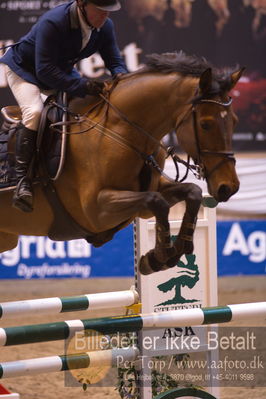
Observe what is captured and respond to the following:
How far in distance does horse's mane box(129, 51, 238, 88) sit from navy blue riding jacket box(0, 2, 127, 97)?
352 millimetres

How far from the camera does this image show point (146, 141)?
168 inches

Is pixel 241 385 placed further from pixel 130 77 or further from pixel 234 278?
pixel 234 278

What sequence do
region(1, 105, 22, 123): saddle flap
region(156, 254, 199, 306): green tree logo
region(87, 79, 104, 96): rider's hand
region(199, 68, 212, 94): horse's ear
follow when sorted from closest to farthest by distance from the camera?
1. region(199, 68, 212, 94): horse's ear
2. region(87, 79, 104, 96): rider's hand
3. region(1, 105, 22, 123): saddle flap
4. region(156, 254, 199, 306): green tree logo

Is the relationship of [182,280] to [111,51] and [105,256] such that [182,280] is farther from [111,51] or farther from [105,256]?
[105,256]

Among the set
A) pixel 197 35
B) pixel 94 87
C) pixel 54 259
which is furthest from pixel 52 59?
pixel 197 35

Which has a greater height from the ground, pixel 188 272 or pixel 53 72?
pixel 53 72

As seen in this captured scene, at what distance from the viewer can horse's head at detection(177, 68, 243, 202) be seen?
12.9ft

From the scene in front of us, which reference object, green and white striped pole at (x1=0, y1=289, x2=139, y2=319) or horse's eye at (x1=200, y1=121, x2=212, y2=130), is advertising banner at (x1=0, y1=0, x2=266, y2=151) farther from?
horse's eye at (x1=200, y1=121, x2=212, y2=130)

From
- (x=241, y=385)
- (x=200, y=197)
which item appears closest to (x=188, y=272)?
(x=200, y=197)

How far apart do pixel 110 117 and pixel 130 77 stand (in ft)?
0.83

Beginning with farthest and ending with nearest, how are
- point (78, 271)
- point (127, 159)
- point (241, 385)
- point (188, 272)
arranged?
point (78, 271), point (241, 385), point (188, 272), point (127, 159)

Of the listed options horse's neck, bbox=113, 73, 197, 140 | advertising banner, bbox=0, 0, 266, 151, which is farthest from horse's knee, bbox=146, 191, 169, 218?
advertising banner, bbox=0, 0, 266, 151

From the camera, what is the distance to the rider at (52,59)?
13.7 feet

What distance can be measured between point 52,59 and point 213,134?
96 cm
